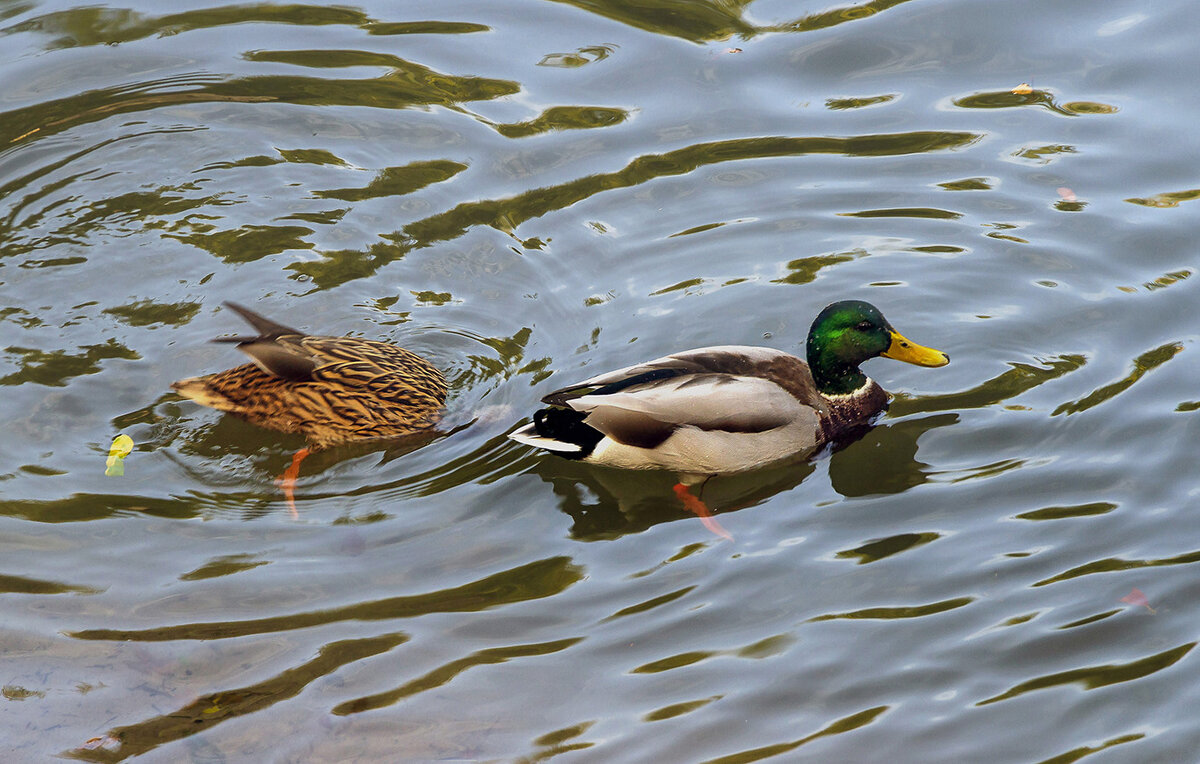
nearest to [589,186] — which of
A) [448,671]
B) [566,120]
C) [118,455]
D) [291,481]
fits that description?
[566,120]

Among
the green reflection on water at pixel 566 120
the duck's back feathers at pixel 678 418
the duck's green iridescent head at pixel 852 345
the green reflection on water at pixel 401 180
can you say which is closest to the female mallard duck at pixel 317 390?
the duck's back feathers at pixel 678 418

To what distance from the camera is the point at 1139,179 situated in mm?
8258

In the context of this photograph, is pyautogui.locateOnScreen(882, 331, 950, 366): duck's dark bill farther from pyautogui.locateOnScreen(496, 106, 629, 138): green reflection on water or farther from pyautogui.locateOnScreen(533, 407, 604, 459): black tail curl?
pyautogui.locateOnScreen(496, 106, 629, 138): green reflection on water

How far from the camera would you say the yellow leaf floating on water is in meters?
6.23

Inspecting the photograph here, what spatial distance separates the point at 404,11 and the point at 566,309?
4.06 m

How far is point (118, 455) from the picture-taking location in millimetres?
6301

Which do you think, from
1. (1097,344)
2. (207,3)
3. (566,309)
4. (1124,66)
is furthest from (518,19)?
(1097,344)

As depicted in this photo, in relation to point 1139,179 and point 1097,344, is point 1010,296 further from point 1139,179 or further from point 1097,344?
point 1139,179

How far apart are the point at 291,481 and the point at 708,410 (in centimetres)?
205

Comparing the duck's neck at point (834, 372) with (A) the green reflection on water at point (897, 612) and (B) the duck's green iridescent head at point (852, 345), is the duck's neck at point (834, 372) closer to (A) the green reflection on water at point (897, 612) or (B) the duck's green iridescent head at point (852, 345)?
(B) the duck's green iridescent head at point (852, 345)

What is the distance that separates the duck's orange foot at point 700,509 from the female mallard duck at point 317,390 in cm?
130

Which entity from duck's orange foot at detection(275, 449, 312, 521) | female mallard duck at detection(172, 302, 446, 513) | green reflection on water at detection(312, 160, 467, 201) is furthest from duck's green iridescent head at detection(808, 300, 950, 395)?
green reflection on water at detection(312, 160, 467, 201)

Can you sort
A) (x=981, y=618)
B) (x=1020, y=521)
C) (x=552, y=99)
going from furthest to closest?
(x=552, y=99), (x=1020, y=521), (x=981, y=618)

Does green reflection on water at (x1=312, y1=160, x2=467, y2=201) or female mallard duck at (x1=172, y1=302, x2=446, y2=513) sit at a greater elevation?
green reflection on water at (x1=312, y1=160, x2=467, y2=201)
